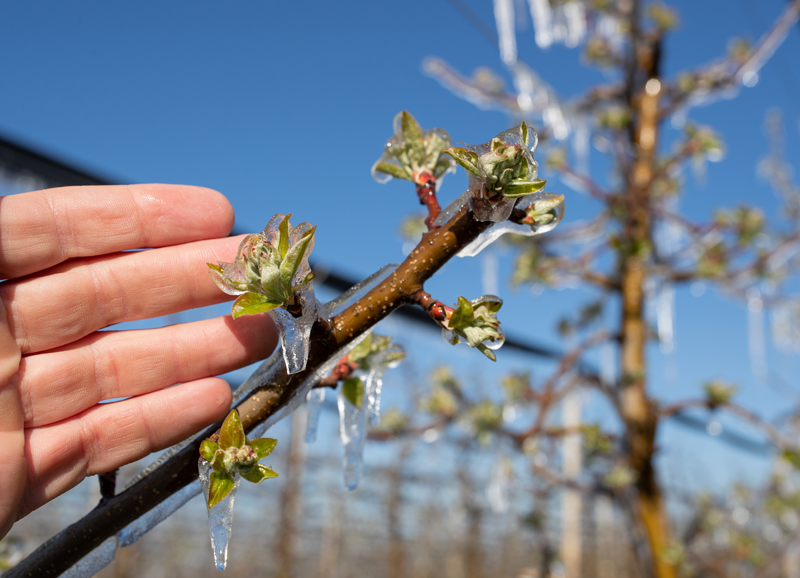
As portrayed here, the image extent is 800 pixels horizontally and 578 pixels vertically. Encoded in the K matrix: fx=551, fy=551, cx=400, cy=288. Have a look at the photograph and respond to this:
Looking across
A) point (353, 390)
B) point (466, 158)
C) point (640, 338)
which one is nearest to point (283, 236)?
point (466, 158)

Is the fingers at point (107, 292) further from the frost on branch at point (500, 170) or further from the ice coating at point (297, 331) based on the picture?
the frost on branch at point (500, 170)

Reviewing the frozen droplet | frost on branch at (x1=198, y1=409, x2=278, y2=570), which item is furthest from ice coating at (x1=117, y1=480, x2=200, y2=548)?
the frozen droplet

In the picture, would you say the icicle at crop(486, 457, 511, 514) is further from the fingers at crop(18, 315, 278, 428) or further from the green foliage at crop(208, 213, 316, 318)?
the green foliage at crop(208, 213, 316, 318)

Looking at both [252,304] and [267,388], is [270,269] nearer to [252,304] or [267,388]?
[252,304]

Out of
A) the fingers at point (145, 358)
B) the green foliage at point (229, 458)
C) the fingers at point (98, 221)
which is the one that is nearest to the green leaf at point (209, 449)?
the green foliage at point (229, 458)

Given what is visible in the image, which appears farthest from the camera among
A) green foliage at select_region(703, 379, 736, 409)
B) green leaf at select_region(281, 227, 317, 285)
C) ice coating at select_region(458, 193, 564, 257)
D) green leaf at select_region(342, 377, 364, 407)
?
green foliage at select_region(703, 379, 736, 409)

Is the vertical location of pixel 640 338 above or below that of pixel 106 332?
above

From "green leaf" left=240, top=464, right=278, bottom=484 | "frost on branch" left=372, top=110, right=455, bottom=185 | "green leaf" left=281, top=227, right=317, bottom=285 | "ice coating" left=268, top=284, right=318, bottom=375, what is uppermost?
"frost on branch" left=372, top=110, right=455, bottom=185
